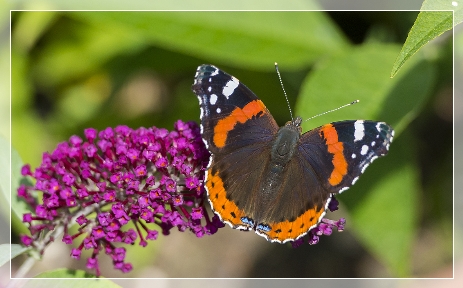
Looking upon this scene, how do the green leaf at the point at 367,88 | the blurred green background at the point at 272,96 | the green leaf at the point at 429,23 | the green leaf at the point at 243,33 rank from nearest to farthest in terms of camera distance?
1. the green leaf at the point at 429,23
2. the green leaf at the point at 367,88
3. the blurred green background at the point at 272,96
4. the green leaf at the point at 243,33

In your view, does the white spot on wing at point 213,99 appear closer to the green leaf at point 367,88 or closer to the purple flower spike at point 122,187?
the purple flower spike at point 122,187

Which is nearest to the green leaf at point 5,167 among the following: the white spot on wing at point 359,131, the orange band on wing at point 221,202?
the orange band on wing at point 221,202

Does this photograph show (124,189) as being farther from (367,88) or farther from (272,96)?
(272,96)

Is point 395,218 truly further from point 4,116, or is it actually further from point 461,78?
point 4,116

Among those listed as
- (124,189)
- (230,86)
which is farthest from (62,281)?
(230,86)

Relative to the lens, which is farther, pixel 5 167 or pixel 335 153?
pixel 5 167

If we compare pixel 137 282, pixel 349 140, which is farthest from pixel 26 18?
pixel 349 140

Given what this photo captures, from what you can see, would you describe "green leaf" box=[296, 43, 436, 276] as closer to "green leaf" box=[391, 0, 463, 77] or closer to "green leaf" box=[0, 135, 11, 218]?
"green leaf" box=[391, 0, 463, 77]

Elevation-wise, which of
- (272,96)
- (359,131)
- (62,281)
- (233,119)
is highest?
(233,119)
